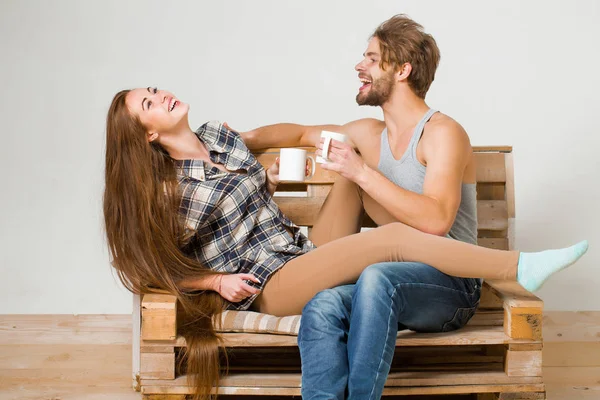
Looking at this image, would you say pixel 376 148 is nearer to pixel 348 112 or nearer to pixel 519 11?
pixel 348 112

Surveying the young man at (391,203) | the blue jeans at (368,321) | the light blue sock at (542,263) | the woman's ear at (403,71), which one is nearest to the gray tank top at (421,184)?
the young man at (391,203)

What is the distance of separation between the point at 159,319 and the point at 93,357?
3.77 ft

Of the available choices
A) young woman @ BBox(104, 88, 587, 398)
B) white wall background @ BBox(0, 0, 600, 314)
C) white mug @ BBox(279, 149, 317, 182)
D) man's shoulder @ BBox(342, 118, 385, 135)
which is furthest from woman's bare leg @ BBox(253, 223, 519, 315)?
white wall background @ BBox(0, 0, 600, 314)

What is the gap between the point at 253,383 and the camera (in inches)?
91.2

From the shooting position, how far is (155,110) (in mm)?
2512

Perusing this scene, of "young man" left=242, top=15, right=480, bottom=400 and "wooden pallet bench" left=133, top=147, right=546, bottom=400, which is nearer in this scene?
"young man" left=242, top=15, right=480, bottom=400

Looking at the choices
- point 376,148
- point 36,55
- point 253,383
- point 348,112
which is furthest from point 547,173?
point 36,55

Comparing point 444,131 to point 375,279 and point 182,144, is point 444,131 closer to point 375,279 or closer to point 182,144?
point 375,279

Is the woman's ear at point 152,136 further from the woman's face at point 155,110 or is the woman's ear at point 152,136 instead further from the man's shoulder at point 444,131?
the man's shoulder at point 444,131

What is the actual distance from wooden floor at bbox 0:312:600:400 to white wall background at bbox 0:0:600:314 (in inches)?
4.8

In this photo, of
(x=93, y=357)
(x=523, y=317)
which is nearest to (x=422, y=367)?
(x=523, y=317)

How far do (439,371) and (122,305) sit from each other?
6.26ft

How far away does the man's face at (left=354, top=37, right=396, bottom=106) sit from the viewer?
8.89ft

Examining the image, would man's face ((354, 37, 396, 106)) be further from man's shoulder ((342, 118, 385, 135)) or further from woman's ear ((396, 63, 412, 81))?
man's shoulder ((342, 118, 385, 135))
